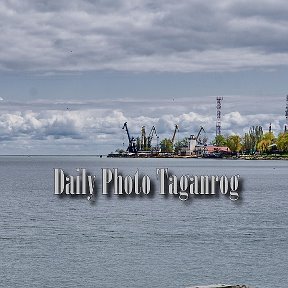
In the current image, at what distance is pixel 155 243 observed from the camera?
6481 cm

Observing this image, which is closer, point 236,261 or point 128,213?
point 236,261

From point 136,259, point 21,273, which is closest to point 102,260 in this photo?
point 136,259

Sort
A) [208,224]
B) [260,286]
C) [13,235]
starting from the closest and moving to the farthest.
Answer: [260,286], [13,235], [208,224]

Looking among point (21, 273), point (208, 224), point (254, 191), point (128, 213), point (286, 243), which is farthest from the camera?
point (254, 191)

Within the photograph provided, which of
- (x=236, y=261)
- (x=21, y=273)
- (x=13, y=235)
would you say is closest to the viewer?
(x=21, y=273)

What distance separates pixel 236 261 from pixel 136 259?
756cm

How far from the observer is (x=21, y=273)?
51.5 metres

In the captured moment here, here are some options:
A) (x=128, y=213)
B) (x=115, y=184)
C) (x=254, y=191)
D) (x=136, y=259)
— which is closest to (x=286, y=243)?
(x=136, y=259)

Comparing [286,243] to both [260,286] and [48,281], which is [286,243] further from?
[48,281]

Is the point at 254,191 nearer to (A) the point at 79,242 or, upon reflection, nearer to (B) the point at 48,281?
(A) the point at 79,242

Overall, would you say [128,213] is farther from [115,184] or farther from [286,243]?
[115,184]

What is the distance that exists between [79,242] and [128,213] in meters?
30.2

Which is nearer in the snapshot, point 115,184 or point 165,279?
point 165,279

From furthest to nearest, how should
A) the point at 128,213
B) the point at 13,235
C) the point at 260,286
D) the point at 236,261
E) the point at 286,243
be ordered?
the point at 128,213
the point at 13,235
the point at 286,243
the point at 236,261
the point at 260,286
